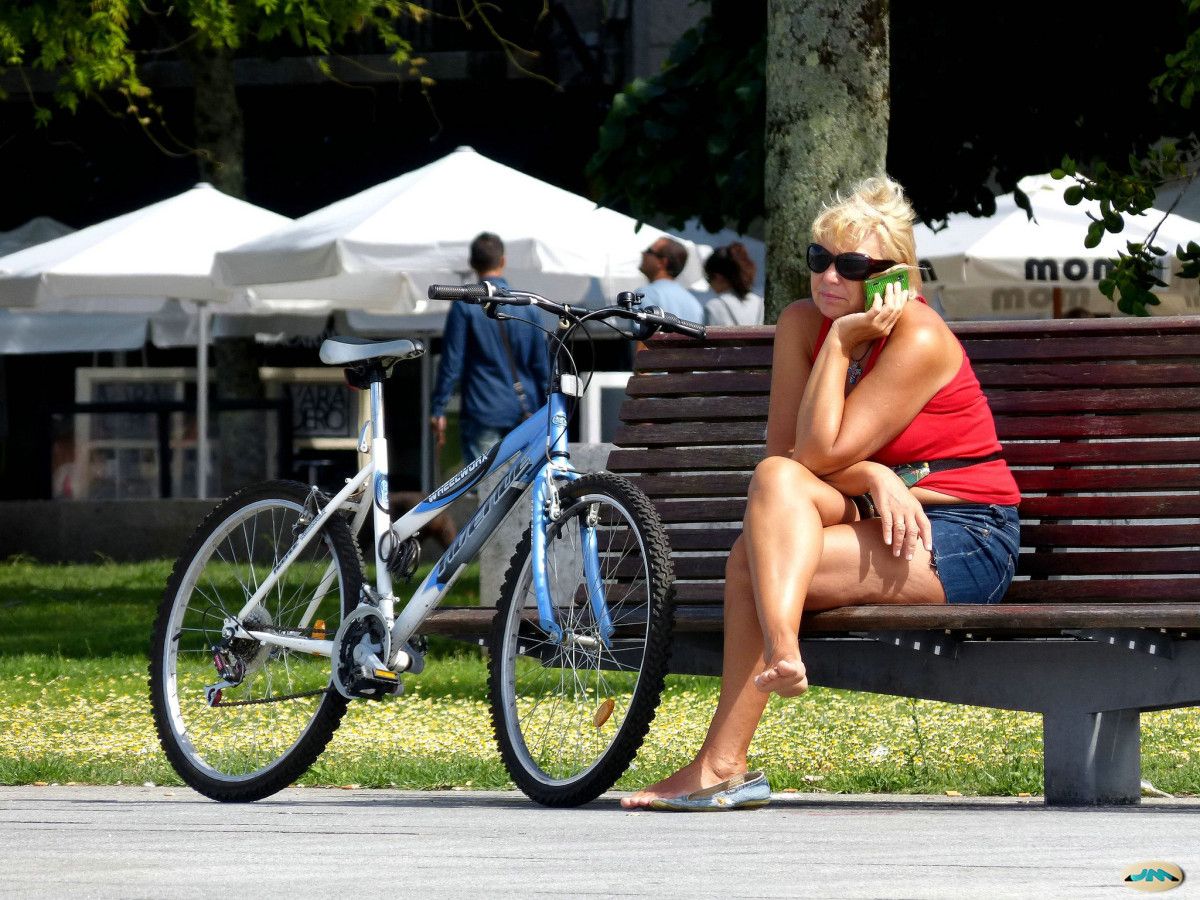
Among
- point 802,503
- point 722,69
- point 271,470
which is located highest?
point 722,69

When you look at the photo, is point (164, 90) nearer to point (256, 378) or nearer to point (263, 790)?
point (256, 378)

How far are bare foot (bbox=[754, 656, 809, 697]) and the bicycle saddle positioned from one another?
3.92 feet

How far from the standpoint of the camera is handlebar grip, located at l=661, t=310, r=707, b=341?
17.9ft

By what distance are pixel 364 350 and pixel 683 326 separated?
745mm

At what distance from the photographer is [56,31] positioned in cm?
1554

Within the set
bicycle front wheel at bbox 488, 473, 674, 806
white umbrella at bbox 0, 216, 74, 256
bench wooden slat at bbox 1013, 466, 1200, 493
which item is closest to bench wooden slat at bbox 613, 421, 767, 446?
bench wooden slat at bbox 1013, 466, 1200, 493

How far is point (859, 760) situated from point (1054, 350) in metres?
1.37

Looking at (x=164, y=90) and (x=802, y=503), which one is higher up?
(x=164, y=90)

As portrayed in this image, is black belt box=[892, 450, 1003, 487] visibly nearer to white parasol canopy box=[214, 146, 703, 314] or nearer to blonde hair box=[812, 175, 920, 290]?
blonde hair box=[812, 175, 920, 290]

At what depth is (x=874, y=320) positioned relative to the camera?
5.11 m

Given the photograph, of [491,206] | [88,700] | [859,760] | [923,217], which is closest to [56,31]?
[491,206]

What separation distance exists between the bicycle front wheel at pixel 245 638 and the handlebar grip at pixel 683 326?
88 cm

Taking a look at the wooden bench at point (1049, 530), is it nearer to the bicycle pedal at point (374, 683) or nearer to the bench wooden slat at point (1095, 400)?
the bench wooden slat at point (1095, 400)

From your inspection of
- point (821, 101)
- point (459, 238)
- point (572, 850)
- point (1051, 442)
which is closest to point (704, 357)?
point (1051, 442)
